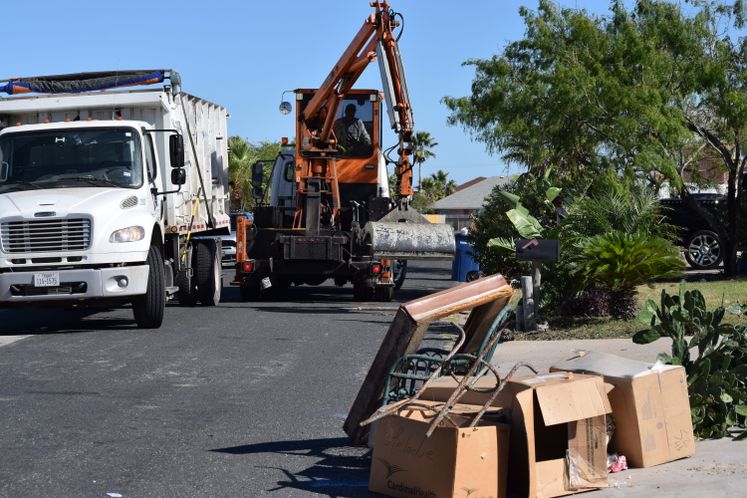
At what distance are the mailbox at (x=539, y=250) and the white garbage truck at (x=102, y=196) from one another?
4.62m

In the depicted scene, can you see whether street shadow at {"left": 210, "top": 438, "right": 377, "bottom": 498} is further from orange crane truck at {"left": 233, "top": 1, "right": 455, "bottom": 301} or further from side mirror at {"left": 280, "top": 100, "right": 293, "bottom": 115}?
side mirror at {"left": 280, "top": 100, "right": 293, "bottom": 115}

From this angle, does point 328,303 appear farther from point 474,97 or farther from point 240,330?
point 474,97

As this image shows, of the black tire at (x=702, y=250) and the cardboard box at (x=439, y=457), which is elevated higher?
the black tire at (x=702, y=250)

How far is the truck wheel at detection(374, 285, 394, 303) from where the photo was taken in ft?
62.5

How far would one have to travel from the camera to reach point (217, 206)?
1994 centimetres

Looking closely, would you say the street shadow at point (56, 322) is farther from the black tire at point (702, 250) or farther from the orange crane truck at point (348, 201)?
the black tire at point (702, 250)

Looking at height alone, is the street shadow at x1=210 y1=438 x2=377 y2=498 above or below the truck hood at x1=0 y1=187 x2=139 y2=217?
below

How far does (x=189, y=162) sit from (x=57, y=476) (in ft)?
36.4

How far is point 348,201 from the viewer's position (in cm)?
2003

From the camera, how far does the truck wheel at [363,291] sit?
19.0m

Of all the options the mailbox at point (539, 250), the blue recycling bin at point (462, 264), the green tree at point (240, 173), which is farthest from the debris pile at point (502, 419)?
the green tree at point (240, 173)

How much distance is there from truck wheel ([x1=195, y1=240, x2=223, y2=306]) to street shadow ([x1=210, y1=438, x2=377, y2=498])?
33.5 ft

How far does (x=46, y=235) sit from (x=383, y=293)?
23.2 feet

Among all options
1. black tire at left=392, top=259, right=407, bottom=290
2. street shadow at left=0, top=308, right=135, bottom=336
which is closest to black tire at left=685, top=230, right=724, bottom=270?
black tire at left=392, top=259, right=407, bottom=290
